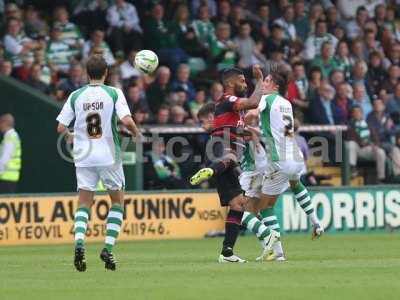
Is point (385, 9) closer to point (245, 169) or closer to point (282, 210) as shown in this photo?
point (282, 210)

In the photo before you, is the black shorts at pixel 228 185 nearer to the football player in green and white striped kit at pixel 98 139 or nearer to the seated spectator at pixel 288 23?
the football player in green and white striped kit at pixel 98 139

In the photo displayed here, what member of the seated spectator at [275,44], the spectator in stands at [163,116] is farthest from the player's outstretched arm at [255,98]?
the seated spectator at [275,44]

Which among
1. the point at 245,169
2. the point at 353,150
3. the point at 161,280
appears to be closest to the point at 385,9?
the point at 353,150

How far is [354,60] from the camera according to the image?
27.4 meters

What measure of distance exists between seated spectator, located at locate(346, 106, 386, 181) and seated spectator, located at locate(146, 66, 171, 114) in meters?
3.54

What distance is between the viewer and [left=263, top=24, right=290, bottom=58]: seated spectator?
1050 inches

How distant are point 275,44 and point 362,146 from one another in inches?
136

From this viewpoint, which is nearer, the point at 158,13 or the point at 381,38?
the point at 158,13

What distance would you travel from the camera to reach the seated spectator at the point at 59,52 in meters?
23.6

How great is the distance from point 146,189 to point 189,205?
1.25 metres

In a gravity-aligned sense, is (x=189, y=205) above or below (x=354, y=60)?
below

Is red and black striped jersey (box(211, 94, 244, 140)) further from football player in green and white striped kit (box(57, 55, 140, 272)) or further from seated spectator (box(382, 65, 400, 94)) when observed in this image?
seated spectator (box(382, 65, 400, 94))

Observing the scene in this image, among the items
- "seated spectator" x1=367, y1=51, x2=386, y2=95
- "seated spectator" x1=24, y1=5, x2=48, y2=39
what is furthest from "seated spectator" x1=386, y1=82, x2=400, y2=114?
"seated spectator" x1=24, y1=5, x2=48, y2=39

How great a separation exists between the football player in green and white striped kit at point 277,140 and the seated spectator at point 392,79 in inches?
475
